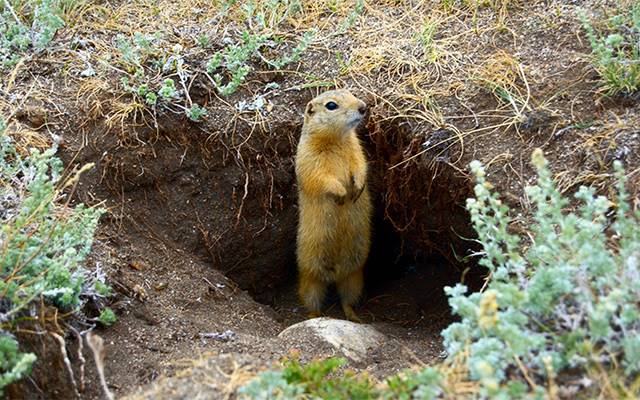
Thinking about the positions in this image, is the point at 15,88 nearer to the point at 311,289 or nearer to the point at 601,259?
the point at 311,289

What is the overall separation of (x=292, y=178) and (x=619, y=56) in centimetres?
262

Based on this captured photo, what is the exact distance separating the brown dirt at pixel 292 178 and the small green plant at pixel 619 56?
11cm

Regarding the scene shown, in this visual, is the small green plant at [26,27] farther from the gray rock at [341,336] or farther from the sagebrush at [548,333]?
the sagebrush at [548,333]

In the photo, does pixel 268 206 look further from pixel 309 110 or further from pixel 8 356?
pixel 8 356

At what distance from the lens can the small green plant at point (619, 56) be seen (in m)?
5.13

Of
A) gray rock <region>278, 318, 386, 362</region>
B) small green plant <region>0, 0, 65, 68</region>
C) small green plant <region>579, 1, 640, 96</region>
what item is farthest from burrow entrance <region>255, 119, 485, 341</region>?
small green plant <region>0, 0, 65, 68</region>

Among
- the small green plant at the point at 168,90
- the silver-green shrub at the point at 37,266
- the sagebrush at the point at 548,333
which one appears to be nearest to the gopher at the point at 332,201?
the small green plant at the point at 168,90

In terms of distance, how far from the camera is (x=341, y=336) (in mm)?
4891

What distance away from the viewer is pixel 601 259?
3107 millimetres

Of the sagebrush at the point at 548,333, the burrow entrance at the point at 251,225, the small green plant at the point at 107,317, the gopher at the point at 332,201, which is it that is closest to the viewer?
the sagebrush at the point at 548,333

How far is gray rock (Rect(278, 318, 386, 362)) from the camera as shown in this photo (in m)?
4.77

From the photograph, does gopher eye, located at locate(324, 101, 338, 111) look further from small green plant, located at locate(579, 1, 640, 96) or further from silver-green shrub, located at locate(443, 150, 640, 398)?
silver-green shrub, located at locate(443, 150, 640, 398)

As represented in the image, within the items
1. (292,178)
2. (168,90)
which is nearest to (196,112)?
(168,90)

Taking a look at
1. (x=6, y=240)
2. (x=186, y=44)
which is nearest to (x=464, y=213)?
(x=186, y=44)
